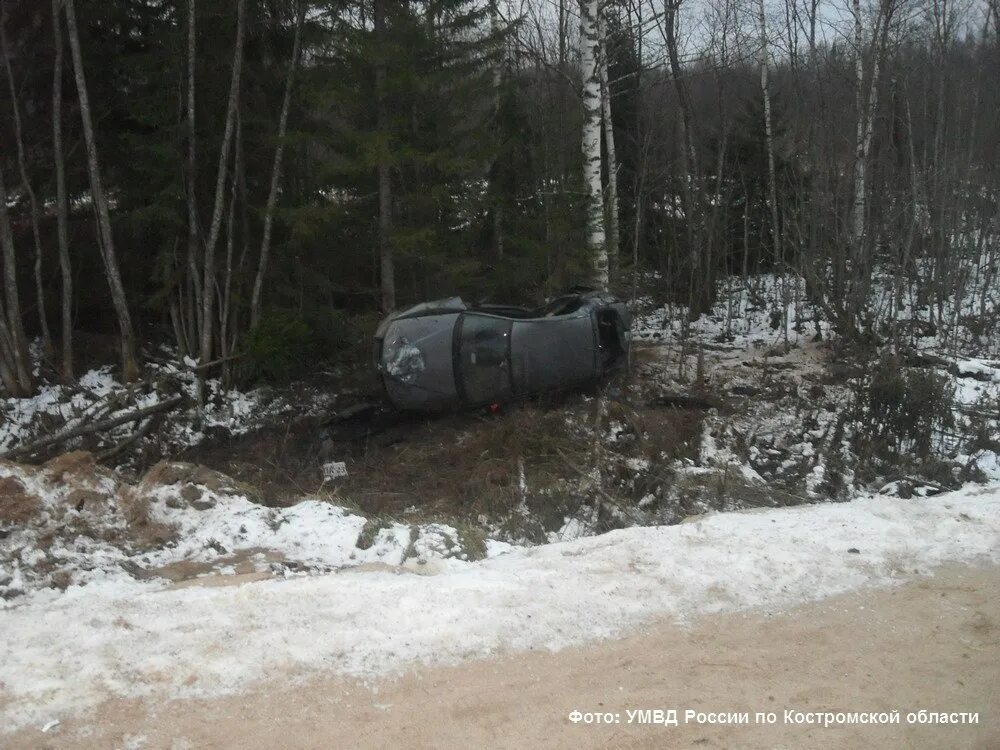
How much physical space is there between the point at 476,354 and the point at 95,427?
5.22 meters

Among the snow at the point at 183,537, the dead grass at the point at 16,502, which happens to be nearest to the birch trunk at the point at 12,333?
the snow at the point at 183,537

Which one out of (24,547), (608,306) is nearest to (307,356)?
(608,306)

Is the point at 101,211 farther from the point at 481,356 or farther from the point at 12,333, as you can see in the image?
the point at 481,356

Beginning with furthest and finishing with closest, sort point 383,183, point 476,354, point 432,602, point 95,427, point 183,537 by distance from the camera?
point 383,183 → point 95,427 → point 476,354 → point 183,537 → point 432,602

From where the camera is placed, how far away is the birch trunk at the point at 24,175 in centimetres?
1330

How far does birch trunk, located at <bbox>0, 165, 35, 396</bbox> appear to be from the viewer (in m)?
13.1

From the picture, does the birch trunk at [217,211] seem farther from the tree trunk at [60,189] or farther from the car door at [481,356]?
the car door at [481,356]

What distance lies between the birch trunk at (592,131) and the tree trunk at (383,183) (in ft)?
10.6

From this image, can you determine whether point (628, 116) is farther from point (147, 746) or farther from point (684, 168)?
point (147, 746)

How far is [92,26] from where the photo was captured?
14242 millimetres

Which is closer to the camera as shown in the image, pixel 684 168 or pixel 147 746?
pixel 147 746

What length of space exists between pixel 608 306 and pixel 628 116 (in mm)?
10659

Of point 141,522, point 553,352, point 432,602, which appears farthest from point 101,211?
point 432,602

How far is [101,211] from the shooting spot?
13258 mm
